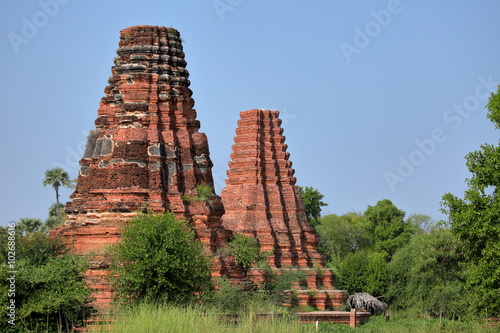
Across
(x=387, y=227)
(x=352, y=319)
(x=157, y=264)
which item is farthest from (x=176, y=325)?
(x=387, y=227)

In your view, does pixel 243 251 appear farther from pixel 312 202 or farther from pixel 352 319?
pixel 312 202

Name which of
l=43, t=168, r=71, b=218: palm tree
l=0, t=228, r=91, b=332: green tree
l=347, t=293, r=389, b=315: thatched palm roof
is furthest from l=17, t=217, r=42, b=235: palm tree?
l=0, t=228, r=91, b=332: green tree

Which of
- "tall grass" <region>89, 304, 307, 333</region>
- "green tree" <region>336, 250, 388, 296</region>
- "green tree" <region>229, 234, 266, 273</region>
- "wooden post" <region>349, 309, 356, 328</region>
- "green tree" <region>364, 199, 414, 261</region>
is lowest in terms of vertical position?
"wooden post" <region>349, 309, 356, 328</region>

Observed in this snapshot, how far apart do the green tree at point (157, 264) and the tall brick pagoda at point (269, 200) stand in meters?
17.1

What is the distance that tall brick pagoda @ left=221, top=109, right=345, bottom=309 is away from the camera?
136ft

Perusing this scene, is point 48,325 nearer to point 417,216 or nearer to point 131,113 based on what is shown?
point 131,113

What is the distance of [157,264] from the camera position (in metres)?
22.9

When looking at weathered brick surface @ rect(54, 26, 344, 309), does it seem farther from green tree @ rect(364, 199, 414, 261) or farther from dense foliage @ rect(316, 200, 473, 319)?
green tree @ rect(364, 199, 414, 261)

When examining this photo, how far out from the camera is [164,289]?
23.1 metres

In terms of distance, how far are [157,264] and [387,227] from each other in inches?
1664

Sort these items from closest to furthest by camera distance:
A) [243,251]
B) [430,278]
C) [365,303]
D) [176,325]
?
[176,325], [243,251], [365,303], [430,278]

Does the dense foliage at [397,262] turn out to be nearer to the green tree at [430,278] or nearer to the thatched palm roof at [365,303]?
the green tree at [430,278]

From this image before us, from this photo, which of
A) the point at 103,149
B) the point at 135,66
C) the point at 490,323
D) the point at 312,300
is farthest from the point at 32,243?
the point at 312,300

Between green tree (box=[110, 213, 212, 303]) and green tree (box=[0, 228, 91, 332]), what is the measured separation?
1.48m
